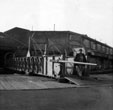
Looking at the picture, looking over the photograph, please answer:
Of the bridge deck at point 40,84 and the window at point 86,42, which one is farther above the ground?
the window at point 86,42

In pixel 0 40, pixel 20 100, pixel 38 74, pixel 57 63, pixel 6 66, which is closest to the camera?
pixel 20 100

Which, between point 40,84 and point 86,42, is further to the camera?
point 86,42

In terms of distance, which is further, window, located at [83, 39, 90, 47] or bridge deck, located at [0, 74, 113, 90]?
window, located at [83, 39, 90, 47]

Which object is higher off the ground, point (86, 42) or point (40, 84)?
point (86, 42)

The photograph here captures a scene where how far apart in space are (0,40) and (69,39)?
8.50 meters

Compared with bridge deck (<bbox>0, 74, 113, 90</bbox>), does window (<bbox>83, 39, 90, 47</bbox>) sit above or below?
above

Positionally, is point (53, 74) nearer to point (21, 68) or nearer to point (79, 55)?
point (79, 55)

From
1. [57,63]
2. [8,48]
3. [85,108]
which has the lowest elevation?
[85,108]

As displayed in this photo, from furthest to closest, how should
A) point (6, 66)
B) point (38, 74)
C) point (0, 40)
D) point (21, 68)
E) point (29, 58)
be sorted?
point (0, 40), point (6, 66), point (21, 68), point (29, 58), point (38, 74)

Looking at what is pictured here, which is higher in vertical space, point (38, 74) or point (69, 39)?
point (69, 39)

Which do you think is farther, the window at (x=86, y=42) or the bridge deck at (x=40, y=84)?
the window at (x=86, y=42)

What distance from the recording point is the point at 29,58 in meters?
14.6

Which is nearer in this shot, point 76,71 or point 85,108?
point 85,108

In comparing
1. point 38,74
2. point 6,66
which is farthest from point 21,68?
point 6,66
